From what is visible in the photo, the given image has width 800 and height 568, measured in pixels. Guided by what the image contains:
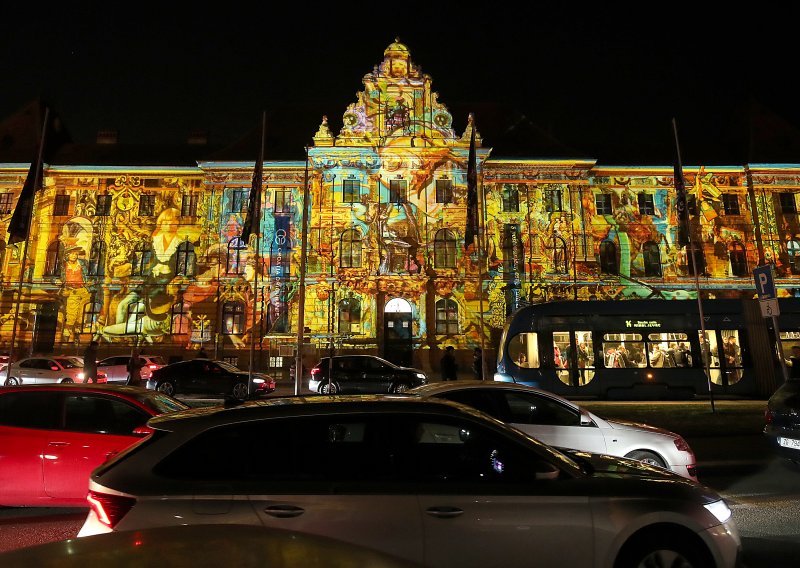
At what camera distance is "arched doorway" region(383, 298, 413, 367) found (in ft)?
101

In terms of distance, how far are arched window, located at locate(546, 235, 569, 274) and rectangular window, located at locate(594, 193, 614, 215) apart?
4.00 m

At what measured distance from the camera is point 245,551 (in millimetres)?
1542

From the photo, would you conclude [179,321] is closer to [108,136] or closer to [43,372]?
[43,372]

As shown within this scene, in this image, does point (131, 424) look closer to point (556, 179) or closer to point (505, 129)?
point (556, 179)

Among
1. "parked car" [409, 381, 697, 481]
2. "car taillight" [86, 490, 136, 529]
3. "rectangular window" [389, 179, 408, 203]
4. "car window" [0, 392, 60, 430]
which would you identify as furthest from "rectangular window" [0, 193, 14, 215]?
"car taillight" [86, 490, 136, 529]

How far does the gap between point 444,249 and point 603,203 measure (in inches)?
450

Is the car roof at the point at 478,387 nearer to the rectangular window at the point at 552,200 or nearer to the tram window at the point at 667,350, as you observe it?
the tram window at the point at 667,350

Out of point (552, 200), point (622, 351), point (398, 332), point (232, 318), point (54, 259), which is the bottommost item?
point (622, 351)

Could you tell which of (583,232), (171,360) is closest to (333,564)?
(171,360)

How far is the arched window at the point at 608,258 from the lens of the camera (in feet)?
111

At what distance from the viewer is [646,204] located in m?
34.4

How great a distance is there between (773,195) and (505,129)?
18.2 meters

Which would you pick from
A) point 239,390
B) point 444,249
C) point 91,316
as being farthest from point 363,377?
point 91,316

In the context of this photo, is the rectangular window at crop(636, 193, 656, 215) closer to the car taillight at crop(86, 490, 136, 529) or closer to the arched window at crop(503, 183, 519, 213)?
the arched window at crop(503, 183, 519, 213)
